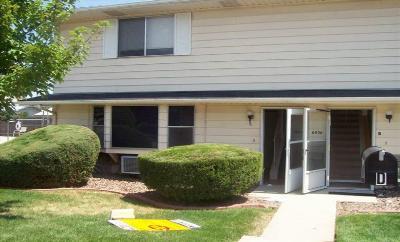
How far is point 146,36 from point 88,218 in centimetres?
761

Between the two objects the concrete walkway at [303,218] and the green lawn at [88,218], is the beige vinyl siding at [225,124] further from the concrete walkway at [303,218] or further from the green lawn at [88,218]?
the green lawn at [88,218]

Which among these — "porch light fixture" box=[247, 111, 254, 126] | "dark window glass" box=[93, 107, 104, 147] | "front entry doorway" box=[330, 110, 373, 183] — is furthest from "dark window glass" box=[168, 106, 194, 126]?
"front entry doorway" box=[330, 110, 373, 183]

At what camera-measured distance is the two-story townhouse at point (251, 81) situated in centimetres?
1286

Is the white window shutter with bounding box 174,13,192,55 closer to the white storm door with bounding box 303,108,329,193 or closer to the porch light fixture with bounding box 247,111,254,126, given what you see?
the porch light fixture with bounding box 247,111,254,126

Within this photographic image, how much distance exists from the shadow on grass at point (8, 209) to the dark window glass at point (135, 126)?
4909 millimetres

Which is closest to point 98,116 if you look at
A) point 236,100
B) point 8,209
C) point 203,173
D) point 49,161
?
point 49,161

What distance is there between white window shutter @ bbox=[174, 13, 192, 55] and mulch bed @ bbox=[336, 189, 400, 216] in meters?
6.46

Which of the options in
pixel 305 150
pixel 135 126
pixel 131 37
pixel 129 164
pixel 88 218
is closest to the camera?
pixel 88 218

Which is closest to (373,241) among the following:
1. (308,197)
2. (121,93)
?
(308,197)

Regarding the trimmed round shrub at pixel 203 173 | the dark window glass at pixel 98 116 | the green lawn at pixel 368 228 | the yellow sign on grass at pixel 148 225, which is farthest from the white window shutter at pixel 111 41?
the green lawn at pixel 368 228

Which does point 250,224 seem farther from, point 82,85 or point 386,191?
point 82,85

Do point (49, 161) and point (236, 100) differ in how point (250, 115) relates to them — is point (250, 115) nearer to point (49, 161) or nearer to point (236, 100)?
point (236, 100)

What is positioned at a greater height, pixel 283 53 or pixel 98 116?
pixel 283 53

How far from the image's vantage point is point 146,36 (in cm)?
1538
